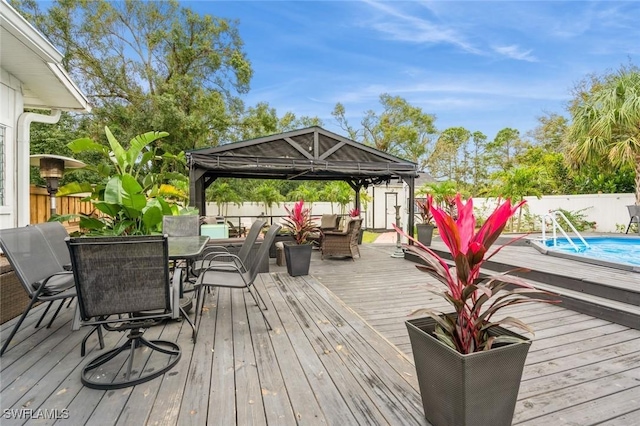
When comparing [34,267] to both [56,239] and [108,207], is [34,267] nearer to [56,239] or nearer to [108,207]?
[56,239]

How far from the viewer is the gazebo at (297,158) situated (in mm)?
6477

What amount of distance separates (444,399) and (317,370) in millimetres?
923

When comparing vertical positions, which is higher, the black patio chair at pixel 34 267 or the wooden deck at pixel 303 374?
the black patio chair at pixel 34 267

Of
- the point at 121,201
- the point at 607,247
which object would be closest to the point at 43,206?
the point at 121,201

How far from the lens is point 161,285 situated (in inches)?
80.8

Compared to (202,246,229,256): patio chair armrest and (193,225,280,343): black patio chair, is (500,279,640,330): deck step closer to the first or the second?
(193,225,280,343): black patio chair

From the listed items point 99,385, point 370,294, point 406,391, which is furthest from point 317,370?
point 370,294

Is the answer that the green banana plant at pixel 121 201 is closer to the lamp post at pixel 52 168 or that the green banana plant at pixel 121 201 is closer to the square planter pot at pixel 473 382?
the lamp post at pixel 52 168

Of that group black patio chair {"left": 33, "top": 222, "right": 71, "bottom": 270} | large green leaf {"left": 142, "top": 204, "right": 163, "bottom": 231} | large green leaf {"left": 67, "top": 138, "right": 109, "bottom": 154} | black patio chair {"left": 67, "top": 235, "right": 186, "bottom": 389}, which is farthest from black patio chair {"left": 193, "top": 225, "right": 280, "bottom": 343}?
large green leaf {"left": 67, "top": 138, "right": 109, "bottom": 154}

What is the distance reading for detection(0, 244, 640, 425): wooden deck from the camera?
1737 millimetres

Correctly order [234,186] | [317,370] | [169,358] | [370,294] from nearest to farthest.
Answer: [317,370], [169,358], [370,294], [234,186]

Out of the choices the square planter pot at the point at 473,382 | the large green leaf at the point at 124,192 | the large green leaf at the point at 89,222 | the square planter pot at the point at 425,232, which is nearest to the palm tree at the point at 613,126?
the square planter pot at the point at 425,232

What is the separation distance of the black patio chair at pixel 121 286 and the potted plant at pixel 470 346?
5.20 ft

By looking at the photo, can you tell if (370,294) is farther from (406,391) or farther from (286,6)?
(286,6)
